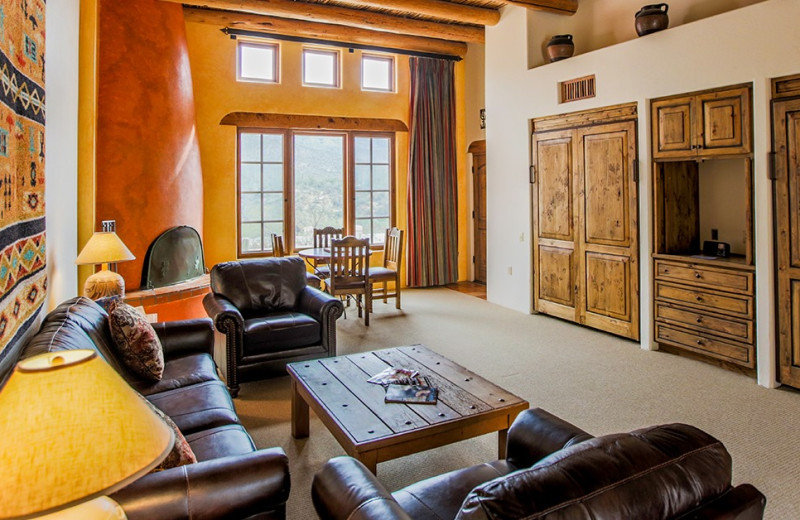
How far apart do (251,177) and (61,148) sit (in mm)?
4145

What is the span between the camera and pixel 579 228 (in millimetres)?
5355

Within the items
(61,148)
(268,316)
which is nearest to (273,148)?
(268,316)

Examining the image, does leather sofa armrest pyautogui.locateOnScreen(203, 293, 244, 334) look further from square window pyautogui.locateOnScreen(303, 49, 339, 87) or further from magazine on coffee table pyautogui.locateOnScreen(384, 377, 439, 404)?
square window pyautogui.locateOnScreen(303, 49, 339, 87)

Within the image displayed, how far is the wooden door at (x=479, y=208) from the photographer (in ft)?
26.5

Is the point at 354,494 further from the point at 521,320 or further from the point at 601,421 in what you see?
the point at 521,320

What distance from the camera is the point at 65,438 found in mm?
897

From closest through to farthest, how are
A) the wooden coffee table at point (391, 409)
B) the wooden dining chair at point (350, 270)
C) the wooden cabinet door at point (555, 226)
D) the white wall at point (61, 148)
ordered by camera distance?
the wooden coffee table at point (391, 409), the white wall at point (61, 148), the wooden cabinet door at point (555, 226), the wooden dining chair at point (350, 270)

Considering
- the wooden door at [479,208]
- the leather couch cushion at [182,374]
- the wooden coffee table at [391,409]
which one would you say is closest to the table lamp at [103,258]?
the leather couch cushion at [182,374]

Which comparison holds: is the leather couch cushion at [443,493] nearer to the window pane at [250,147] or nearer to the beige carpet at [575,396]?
the beige carpet at [575,396]

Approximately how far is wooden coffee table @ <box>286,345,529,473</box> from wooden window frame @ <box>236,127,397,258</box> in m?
4.54

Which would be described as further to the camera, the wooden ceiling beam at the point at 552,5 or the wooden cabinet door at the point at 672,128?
the wooden ceiling beam at the point at 552,5

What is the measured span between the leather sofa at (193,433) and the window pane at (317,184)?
424 centimetres

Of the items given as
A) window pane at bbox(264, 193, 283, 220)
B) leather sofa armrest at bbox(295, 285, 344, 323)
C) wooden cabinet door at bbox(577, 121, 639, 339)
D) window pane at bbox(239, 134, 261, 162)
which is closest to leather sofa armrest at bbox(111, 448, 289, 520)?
leather sofa armrest at bbox(295, 285, 344, 323)

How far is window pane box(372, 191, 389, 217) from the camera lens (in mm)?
7925
